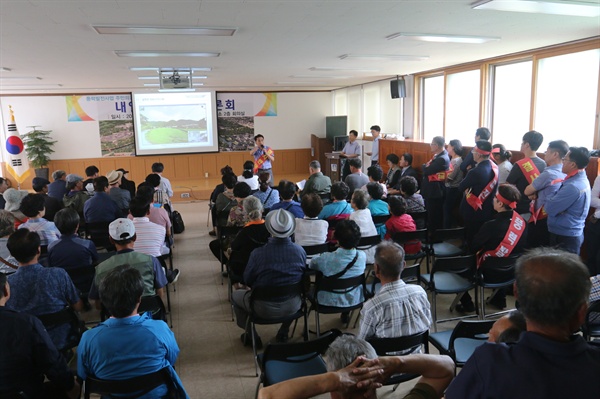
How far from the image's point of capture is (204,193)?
1166 centimetres

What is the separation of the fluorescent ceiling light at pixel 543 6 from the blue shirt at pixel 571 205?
156 centimetres

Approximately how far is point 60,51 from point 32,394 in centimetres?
516

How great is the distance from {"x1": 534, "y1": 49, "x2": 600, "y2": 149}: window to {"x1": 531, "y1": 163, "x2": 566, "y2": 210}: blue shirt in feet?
6.59

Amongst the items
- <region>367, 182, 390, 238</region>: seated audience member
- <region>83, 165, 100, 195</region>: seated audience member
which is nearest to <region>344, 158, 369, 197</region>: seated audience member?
<region>367, 182, 390, 238</region>: seated audience member

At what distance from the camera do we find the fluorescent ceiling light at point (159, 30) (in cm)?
437

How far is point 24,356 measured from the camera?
206 cm

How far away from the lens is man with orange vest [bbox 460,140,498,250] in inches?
213

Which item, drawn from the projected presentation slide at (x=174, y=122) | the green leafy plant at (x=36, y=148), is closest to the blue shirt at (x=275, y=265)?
the projected presentation slide at (x=174, y=122)

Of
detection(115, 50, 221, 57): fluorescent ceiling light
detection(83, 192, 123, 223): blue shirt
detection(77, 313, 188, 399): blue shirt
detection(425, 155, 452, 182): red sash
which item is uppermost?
detection(115, 50, 221, 57): fluorescent ceiling light

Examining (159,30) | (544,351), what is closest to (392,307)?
(544,351)

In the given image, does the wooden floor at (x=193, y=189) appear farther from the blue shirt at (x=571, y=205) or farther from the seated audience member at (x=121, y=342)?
the seated audience member at (x=121, y=342)

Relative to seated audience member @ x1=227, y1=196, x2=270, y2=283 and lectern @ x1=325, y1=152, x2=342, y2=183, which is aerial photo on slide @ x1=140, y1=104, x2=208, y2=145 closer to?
lectern @ x1=325, y1=152, x2=342, y2=183

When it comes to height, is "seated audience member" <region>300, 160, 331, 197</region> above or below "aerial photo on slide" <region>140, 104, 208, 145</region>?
below

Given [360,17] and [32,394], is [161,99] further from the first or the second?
[32,394]
